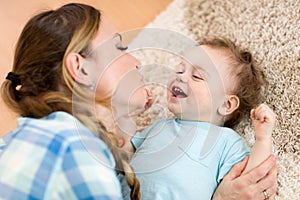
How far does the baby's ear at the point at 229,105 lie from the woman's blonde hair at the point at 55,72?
1.02 feet

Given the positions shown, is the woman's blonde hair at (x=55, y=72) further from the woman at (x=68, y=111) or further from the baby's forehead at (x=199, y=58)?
the baby's forehead at (x=199, y=58)

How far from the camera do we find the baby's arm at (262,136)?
3.83 feet

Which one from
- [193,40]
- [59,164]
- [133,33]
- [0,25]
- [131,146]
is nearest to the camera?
[59,164]

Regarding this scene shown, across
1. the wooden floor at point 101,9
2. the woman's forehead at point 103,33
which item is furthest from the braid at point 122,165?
the wooden floor at point 101,9

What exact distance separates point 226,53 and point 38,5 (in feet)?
2.87

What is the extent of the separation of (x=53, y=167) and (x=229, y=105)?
1.71ft

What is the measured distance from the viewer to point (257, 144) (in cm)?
119

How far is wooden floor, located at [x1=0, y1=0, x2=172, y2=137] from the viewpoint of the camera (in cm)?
182

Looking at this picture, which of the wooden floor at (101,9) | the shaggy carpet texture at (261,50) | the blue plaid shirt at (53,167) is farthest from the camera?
the wooden floor at (101,9)

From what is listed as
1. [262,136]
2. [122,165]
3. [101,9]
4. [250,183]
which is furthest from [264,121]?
[101,9]

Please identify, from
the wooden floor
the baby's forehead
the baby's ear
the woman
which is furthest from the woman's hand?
the wooden floor

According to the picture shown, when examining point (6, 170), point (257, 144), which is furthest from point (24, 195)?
point (257, 144)

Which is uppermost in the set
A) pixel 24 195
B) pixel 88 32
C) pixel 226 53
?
pixel 88 32

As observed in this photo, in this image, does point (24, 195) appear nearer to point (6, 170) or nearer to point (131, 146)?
point (6, 170)
